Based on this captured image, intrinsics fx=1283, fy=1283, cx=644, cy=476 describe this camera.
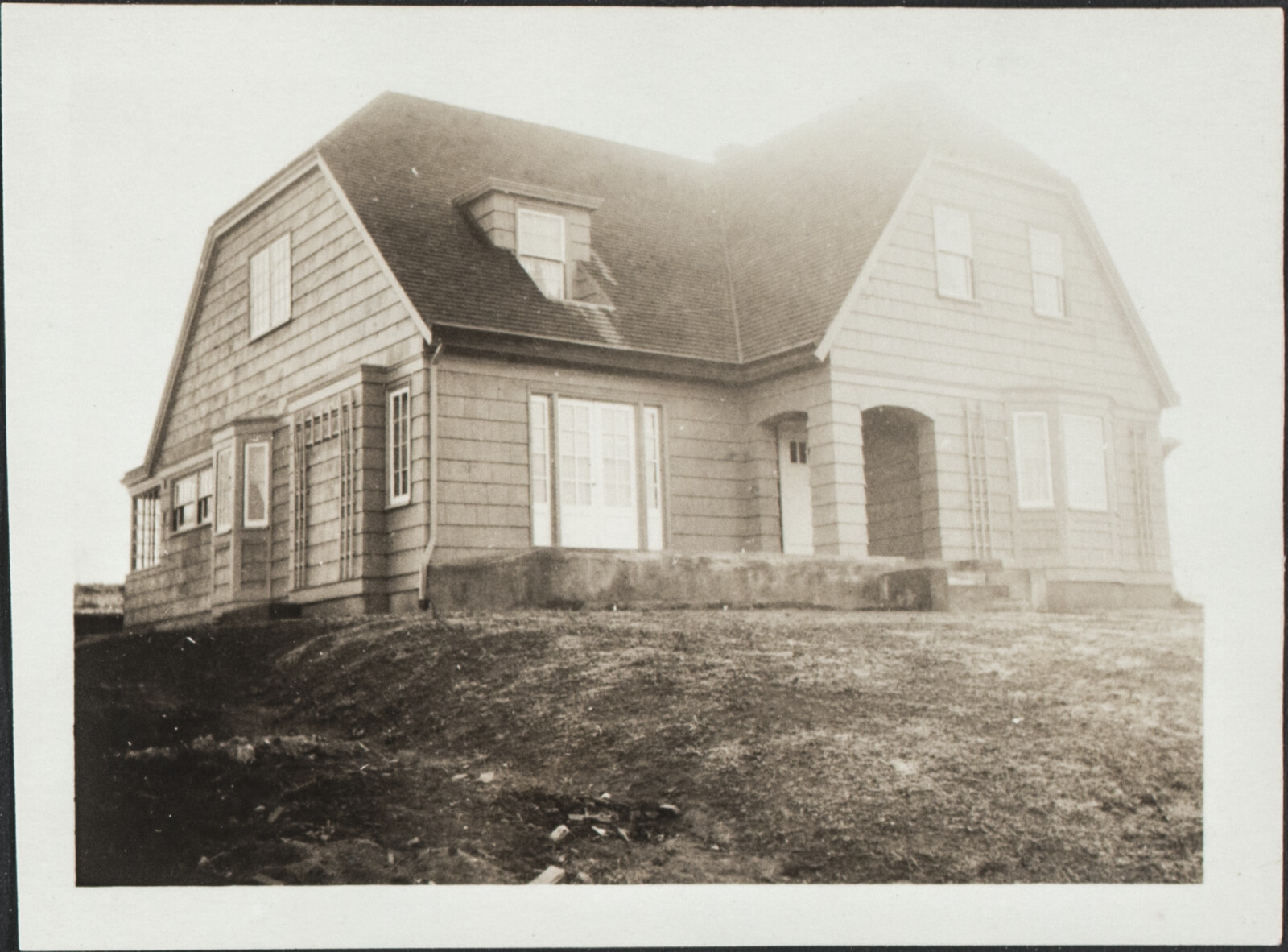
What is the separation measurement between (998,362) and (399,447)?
364cm

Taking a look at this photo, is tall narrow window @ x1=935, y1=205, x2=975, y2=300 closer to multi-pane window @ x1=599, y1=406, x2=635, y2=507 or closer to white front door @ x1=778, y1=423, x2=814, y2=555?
white front door @ x1=778, y1=423, x2=814, y2=555

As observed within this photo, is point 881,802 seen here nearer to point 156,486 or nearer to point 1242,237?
point 1242,237

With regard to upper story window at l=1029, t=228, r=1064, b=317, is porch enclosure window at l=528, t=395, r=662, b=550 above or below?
below

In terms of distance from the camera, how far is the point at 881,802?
213 inches

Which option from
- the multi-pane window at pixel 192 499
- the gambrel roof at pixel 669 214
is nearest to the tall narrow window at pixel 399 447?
the gambrel roof at pixel 669 214

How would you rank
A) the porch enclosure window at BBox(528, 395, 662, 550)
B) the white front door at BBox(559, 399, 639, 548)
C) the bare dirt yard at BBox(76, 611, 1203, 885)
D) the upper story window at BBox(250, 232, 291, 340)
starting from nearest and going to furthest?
the bare dirt yard at BBox(76, 611, 1203, 885) < the upper story window at BBox(250, 232, 291, 340) < the porch enclosure window at BBox(528, 395, 662, 550) < the white front door at BBox(559, 399, 639, 548)

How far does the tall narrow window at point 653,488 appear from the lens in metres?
7.90

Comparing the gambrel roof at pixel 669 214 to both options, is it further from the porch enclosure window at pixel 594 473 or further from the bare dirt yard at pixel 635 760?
the bare dirt yard at pixel 635 760

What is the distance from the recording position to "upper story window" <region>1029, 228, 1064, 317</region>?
743 centimetres

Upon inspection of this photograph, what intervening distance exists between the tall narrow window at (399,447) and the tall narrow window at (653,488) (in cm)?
149

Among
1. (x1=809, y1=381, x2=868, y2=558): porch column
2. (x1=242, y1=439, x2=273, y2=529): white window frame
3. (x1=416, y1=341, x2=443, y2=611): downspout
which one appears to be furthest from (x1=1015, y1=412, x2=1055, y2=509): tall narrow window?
(x1=242, y1=439, x2=273, y2=529): white window frame

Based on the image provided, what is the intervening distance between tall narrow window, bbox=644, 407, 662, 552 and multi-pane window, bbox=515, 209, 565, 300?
1.13 meters

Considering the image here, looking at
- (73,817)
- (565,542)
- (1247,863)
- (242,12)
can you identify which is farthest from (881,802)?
(242,12)

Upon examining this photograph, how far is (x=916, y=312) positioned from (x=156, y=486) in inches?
179
